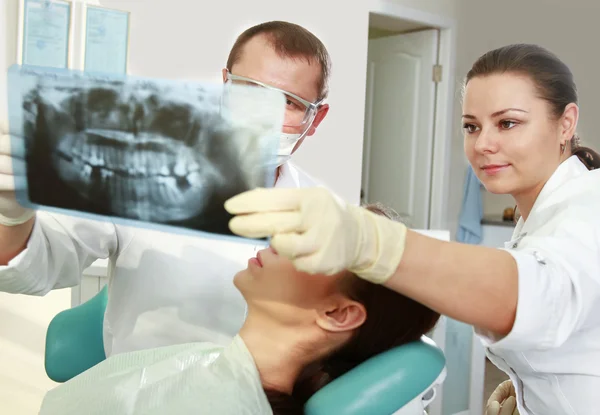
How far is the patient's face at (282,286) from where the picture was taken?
47.9 inches

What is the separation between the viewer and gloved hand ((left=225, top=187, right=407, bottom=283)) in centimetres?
79

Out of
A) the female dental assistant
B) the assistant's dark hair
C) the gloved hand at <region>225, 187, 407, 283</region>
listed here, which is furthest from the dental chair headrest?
the assistant's dark hair

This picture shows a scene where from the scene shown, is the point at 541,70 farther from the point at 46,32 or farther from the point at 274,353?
the point at 46,32

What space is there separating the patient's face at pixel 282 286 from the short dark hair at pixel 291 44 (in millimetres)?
510

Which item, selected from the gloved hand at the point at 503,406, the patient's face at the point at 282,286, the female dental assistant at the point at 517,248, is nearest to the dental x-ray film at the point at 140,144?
the female dental assistant at the point at 517,248

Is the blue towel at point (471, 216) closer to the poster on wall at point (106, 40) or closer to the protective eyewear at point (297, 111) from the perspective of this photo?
the poster on wall at point (106, 40)

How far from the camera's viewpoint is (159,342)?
5.17 ft

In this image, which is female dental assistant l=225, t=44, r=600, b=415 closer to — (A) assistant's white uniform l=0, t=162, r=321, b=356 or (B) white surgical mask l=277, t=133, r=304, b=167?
(B) white surgical mask l=277, t=133, r=304, b=167

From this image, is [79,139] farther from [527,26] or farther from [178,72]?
[527,26]

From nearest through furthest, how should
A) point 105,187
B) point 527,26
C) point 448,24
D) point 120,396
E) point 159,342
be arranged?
1. point 105,187
2. point 120,396
3. point 159,342
4. point 448,24
5. point 527,26

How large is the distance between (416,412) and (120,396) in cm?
58

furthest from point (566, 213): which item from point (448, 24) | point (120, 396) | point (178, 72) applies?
point (448, 24)

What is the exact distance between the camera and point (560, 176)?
1.36 m

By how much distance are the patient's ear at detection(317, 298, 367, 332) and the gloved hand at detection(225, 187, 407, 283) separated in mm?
400
